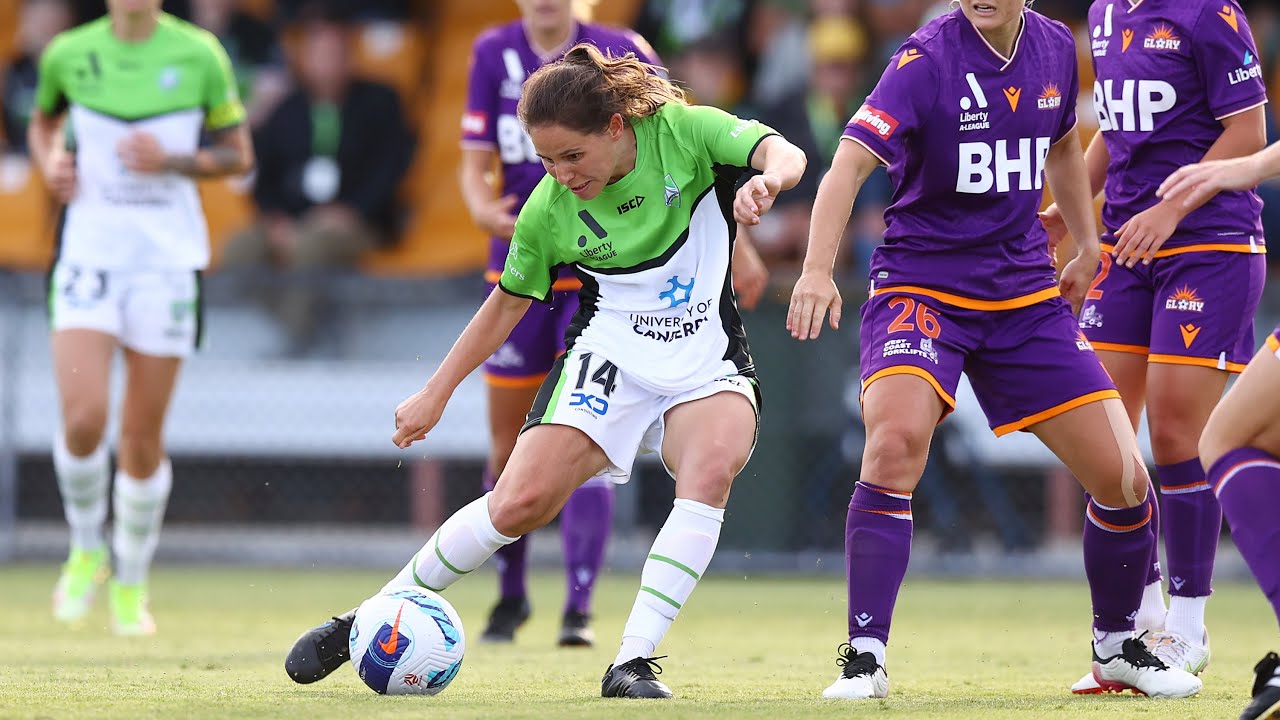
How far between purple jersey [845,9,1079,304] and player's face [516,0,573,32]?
7.51ft

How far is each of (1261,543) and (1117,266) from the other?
1997 mm

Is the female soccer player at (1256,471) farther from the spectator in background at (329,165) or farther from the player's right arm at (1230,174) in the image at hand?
the spectator in background at (329,165)

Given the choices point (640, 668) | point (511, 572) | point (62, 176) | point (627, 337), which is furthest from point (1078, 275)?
point (62, 176)

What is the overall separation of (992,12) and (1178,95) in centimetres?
103

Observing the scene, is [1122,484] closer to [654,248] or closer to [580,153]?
[654,248]

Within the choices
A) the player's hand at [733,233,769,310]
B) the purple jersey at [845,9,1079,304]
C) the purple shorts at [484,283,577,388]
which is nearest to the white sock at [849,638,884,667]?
the purple jersey at [845,9,1079,304]

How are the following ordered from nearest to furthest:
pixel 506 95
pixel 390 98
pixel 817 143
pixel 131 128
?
pixel 506 95, pixel 131 128, pixel 817 143, pixel 390 98

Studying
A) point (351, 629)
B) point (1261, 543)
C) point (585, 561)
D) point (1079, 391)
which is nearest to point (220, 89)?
point (585, 561)

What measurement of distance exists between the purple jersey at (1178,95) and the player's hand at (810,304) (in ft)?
5.58

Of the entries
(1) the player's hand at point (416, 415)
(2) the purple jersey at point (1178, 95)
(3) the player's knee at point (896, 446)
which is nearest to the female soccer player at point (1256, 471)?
(3) the player's knee at point (896, 446)

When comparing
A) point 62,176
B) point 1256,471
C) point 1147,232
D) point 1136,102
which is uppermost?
point 1136,102

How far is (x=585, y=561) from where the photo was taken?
747 cm

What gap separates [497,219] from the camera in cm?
718

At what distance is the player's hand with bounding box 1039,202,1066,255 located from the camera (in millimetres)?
5957
